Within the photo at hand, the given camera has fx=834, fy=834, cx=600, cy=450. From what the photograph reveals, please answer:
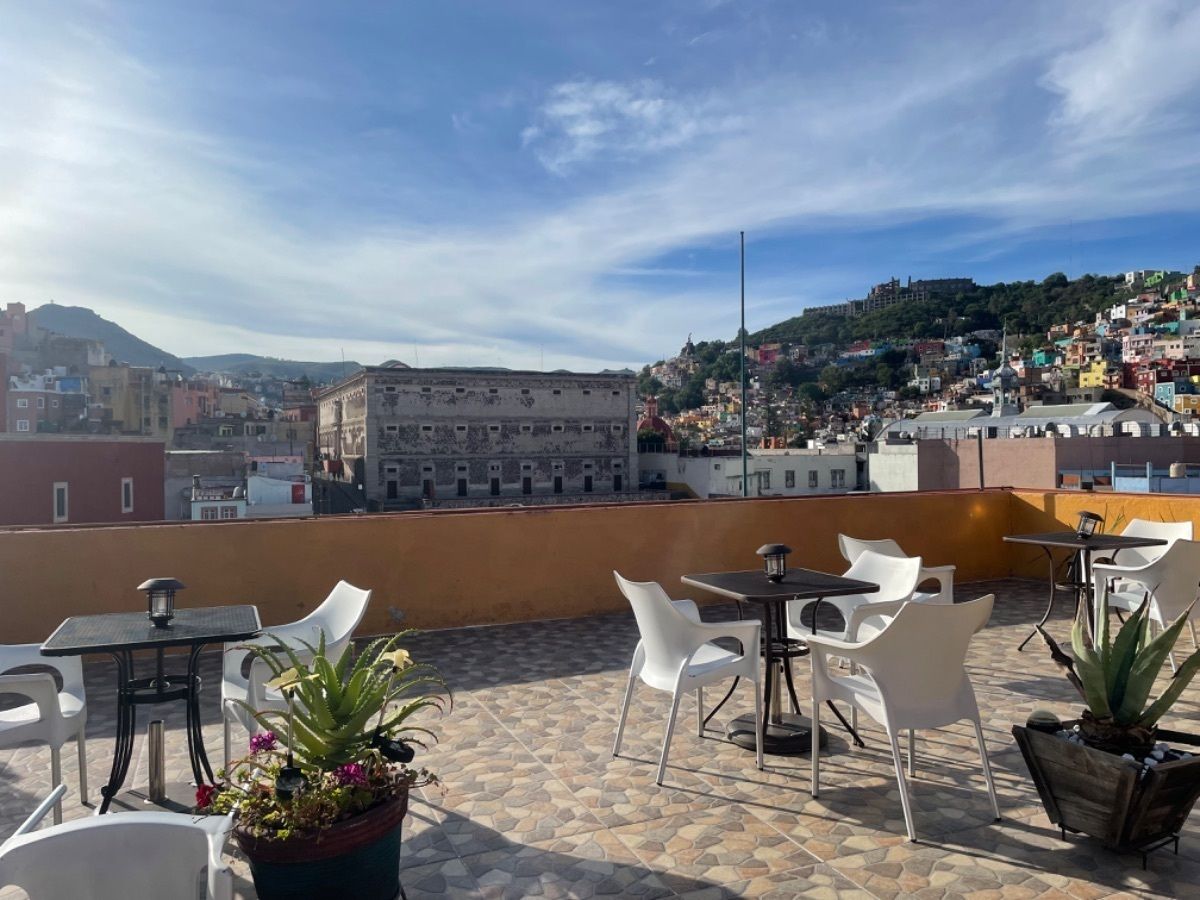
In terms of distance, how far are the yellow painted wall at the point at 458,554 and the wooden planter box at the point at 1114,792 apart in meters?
4.56

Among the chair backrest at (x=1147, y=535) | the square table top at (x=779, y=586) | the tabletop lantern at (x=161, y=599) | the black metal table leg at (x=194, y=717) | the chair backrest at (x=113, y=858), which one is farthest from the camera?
the chair backrest at (x=1147, y=535)

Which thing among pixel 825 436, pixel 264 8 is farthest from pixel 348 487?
pixel 264 8

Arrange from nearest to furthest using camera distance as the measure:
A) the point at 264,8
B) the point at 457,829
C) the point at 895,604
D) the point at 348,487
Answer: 1. the point at 457,829
2. the point at 895,604
3. the point at 264,8
4. the point at 348,487

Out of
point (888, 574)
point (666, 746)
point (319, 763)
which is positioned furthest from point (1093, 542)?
point (319, 763)

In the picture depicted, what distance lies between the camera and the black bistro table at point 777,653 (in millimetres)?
3830

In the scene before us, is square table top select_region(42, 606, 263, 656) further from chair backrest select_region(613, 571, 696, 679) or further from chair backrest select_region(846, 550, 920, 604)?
chair backrest select_region(846, 550, 920, 604)

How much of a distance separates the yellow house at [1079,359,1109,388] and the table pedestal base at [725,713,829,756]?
96.5 m

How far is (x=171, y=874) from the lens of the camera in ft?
5.46

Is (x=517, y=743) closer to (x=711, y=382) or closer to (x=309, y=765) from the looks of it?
(x=309, y=765)

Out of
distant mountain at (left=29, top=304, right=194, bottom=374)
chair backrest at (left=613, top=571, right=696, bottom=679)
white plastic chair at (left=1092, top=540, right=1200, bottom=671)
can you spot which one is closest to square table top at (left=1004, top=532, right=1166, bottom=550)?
white plastic chair at (left=1092, top=540, right=1200, bottom=671)

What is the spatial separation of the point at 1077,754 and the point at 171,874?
2.70 metres

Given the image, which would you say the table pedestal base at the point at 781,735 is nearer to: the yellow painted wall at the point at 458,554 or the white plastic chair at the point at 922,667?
the white plastic chair at the point at 922,667

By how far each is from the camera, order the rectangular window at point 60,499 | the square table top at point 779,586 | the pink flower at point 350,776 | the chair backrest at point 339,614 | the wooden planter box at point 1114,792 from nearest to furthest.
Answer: the pink flower at point 350,776
the wooden planter box at point 1114,792
the square table top at point 779,586
the chair backrest at point 339,614
the rectangular window at point 60,499

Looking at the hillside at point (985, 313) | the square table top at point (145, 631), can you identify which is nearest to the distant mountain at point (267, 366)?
the hillside at point (985, 313)
